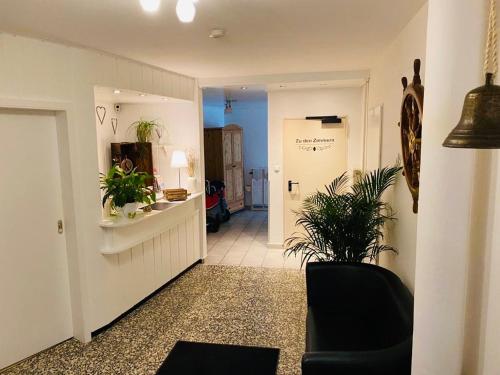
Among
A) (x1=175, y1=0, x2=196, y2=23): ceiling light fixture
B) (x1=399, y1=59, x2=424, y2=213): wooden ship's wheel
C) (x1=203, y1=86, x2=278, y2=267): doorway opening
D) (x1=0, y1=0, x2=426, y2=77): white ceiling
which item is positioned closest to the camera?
(x1=175, y1=0, x2=196, y2=23): ceiling light fixture

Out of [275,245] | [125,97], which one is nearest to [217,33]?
[125,97]

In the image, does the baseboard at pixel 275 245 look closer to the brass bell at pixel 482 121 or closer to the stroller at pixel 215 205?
the stroller at pixel 215 205

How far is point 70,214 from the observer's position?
3000mm

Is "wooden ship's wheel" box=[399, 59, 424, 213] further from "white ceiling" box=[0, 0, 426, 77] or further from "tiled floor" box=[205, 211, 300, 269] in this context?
"tiled floor" box=[205, 211, 300, 269]

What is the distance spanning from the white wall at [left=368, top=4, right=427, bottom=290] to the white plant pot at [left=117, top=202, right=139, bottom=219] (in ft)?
7.40

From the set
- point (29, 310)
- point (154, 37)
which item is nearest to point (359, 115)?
point (154, 37)

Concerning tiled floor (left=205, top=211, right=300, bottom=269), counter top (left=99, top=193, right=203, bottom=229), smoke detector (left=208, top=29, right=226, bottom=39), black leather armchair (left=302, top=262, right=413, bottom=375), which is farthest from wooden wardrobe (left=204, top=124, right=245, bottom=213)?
black leather armchair (left=302, top=262, right=413, bottom=375)

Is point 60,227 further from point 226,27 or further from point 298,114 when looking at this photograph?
point 298,114

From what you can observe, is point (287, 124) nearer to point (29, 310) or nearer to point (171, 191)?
point (171, 191)

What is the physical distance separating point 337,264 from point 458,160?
1544 mm

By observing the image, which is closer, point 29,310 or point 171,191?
point 29,310

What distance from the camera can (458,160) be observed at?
4.56 feet

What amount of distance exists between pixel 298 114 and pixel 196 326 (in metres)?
3.35

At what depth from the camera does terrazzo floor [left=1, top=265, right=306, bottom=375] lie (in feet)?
9.14
